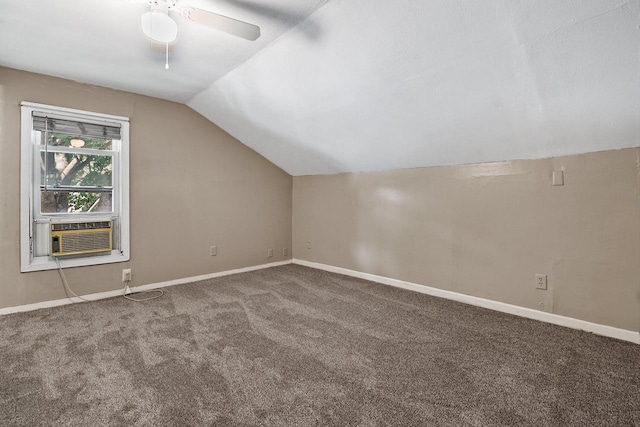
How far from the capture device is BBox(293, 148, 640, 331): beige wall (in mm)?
2393

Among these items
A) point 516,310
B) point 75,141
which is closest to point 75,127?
point 75,141

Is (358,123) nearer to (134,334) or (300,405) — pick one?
(300,405)

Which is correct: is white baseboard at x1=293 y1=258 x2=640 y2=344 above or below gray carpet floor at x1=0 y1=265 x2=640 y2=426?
above

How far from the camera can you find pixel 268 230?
4836mm

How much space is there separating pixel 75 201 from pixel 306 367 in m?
2.94

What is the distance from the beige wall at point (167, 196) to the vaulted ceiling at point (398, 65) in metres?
0.26

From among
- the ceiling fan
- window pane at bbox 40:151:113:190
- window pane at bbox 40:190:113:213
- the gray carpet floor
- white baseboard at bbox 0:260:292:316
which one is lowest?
the gray carpet floor

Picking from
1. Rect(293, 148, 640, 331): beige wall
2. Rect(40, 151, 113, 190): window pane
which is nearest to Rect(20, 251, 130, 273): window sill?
Rect(40, 151, 113, 190): window pane

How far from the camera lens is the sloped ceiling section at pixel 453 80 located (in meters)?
1.73

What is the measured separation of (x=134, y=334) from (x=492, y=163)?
3.44 meters

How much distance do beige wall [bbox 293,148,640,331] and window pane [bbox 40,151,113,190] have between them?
2.81 m

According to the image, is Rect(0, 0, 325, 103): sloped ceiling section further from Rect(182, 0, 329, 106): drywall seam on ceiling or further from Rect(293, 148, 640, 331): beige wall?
Rect(293, 148, 640, 331): beige wall

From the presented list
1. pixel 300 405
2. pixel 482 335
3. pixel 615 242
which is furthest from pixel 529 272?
pixel 300 405

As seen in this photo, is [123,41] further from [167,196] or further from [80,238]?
[80,238]
